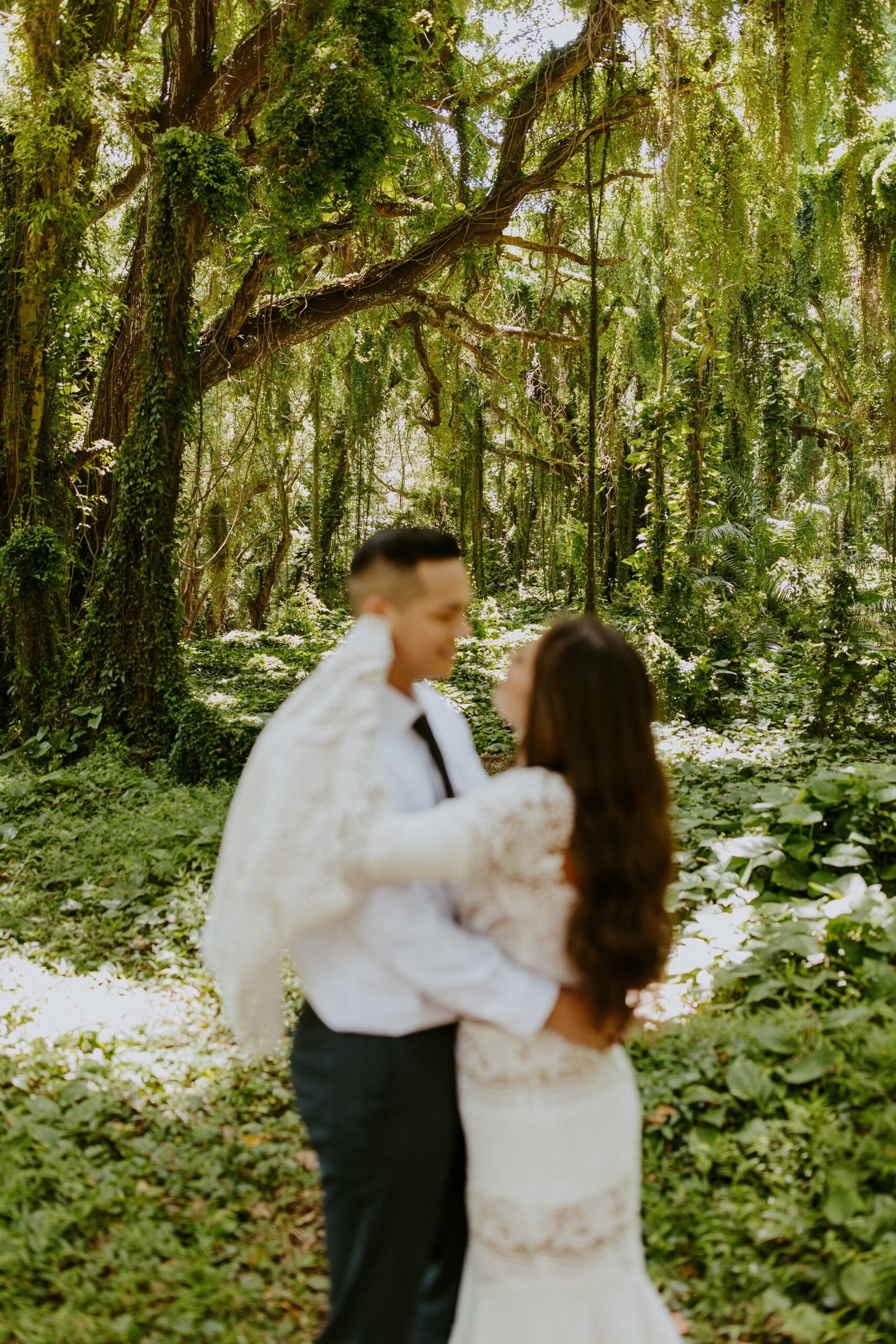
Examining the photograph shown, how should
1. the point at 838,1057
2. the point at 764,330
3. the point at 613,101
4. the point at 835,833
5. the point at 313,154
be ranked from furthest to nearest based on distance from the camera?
the point at 764,330 < the point at 613,101 < the point at 313,154 < the point at 835,833 < the point at 838,1057

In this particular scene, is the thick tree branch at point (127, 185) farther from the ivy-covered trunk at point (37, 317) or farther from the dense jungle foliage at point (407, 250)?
the ivy-covered trunk at point (37, 317)

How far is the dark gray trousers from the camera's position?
Answer: 1.71m

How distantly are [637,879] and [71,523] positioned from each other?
9585 millimetres

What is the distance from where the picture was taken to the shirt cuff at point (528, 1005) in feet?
5.47

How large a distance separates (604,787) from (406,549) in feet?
1.96

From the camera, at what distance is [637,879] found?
5.67ft

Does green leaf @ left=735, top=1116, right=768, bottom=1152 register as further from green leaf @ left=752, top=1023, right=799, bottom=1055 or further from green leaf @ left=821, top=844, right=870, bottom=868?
green leaf @ left=821, top=844, right=870, bottom=868

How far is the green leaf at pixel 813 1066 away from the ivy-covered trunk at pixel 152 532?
21.6 ft

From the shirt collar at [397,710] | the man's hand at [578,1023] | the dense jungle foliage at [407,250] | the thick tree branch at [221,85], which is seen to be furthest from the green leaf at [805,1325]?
the thick tree branch at [221,85]

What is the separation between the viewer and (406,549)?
73.6 inches

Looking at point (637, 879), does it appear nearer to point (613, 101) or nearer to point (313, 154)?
point (313, 154)

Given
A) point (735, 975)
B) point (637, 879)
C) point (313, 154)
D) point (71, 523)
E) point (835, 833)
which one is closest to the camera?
point (637, 879)

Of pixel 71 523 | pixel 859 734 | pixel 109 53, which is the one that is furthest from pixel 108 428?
pixel 859 734

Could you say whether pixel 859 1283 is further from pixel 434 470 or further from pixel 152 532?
pixel 434 470
